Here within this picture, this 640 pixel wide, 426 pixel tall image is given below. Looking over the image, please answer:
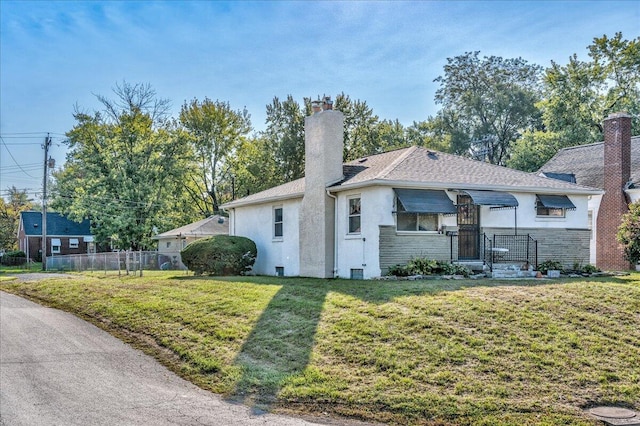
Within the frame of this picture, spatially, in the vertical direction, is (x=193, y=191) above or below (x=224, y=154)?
below

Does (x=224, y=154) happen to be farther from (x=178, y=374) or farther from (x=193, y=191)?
(x=178, y=374)

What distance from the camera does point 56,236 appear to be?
49938 mm

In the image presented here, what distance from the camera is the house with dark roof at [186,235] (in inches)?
1330

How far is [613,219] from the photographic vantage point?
22.2 metres

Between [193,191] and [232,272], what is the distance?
26649 millimetres

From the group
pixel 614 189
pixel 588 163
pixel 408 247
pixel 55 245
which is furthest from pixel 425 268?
pixel 55 245

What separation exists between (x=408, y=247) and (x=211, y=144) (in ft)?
106

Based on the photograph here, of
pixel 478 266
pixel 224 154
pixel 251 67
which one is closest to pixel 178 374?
pixel 478 266

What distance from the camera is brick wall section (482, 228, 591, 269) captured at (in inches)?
698

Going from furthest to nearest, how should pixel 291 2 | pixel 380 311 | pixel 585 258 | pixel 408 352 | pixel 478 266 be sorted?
pixel 585 258
pixel 478 266
pixel 291 2
pixel 380 311
pixel 408 352

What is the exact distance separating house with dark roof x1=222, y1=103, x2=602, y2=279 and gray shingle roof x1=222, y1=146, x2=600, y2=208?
0.12 feet

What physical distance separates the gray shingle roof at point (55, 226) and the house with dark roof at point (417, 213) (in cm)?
3705

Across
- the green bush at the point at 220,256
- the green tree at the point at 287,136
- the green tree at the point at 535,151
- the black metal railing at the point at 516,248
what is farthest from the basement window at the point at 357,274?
the green tree at the point at 287,136

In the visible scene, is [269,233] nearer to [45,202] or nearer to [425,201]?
[425,201]
